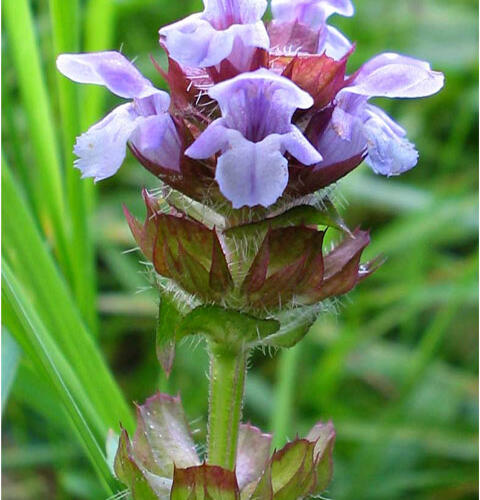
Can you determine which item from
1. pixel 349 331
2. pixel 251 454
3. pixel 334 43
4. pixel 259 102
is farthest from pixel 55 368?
pixel 349 331

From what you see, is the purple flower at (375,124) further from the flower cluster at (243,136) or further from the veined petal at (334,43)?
the veined petal at (334,43)

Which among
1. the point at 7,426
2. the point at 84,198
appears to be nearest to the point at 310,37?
the point at 84,198

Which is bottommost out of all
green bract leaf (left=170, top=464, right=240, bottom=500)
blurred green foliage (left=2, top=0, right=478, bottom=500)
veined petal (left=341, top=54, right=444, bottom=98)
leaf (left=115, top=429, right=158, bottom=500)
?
blurred green foliage (left=2, top=0, right=478, bottom=500)

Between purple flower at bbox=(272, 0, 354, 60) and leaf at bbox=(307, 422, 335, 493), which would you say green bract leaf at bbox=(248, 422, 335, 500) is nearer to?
leaf at bbox=(307, 422, 335, 493)

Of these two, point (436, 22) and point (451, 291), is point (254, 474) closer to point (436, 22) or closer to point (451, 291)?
point (451, 291)

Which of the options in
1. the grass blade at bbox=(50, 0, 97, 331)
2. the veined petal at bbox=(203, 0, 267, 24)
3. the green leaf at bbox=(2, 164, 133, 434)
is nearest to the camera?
the veined petal at bbox=(203, 0, 267, 24)

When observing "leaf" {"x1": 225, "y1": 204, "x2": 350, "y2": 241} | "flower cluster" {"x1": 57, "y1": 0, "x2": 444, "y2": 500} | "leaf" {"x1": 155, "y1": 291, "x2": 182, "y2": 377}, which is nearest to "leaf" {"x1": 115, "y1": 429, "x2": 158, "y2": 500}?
"flower cluster" {"x1": 57, "y1": 0, "x2": 444, "y2": 500}

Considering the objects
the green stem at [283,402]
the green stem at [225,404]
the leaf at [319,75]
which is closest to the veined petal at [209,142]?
the leaf at [319,75]
